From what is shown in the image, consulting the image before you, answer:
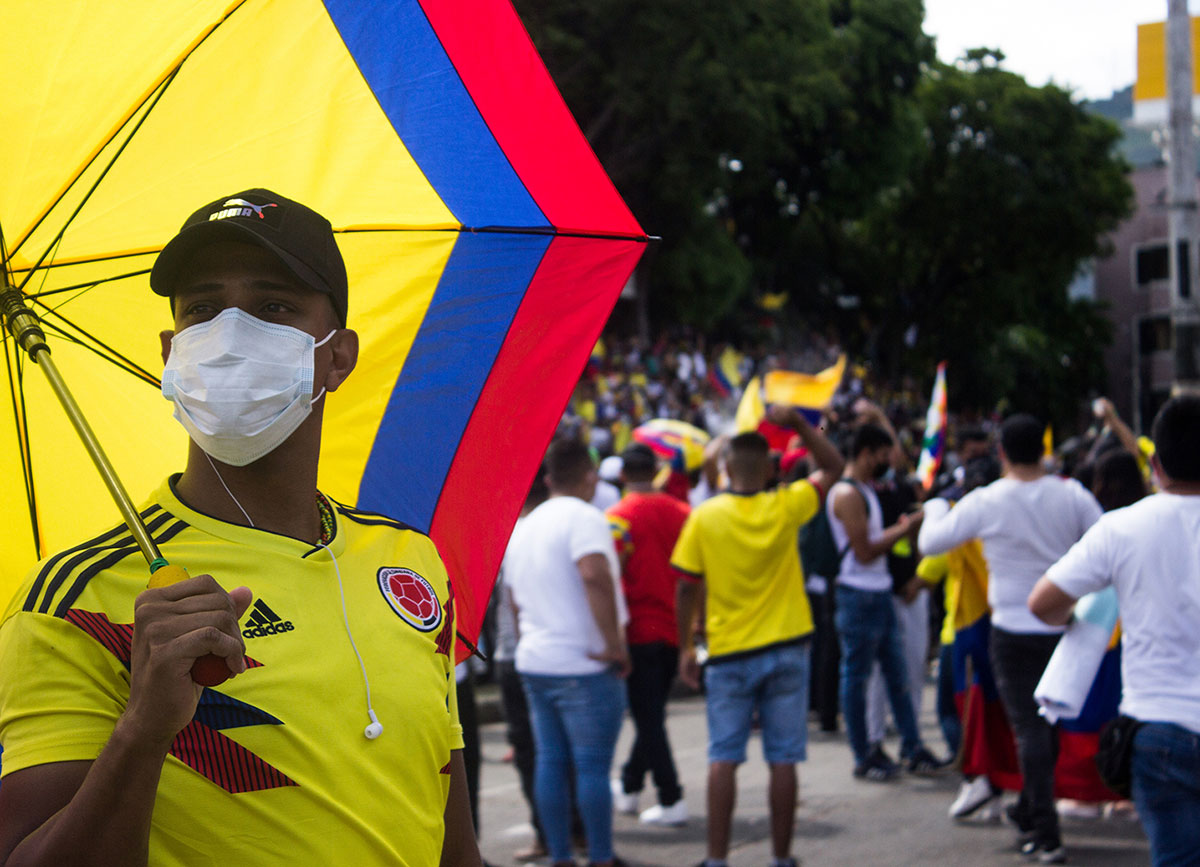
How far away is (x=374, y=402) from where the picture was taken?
2721 mm

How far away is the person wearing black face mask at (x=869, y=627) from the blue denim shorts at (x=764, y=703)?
2.00 meters

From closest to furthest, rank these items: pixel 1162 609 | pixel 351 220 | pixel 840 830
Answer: pixel 351 220
pixel 1162 609
pixel 840 830

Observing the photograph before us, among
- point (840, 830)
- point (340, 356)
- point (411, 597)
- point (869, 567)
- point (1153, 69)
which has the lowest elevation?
point (840, 830)

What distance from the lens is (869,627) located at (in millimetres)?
9016

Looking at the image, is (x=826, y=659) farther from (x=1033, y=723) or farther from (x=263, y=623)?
(x=263, y=623)

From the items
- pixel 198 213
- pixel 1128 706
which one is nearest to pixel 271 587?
pixel 198 213

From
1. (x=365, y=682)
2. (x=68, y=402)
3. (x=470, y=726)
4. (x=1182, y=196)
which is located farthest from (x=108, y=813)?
(x=1182, y=196)

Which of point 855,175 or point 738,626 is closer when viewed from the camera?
point 738,626

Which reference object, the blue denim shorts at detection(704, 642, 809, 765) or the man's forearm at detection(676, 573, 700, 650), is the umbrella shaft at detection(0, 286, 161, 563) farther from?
the man's forearm at detection(676, 573, 700, 650)

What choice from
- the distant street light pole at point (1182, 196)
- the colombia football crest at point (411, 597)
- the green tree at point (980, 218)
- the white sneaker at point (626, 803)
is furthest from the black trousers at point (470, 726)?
the green tree at point (980, 218)

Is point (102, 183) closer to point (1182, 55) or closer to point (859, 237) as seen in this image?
point (1182, 55)

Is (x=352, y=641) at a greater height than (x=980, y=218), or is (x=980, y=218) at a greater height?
(x=980, y=218)

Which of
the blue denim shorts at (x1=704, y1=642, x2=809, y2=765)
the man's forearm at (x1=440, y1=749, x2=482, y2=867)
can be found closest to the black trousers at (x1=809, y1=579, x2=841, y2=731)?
the blue denim shorts at (x1=704, y1=642, x2=809, y2=765)

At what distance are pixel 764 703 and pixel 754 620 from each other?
0.40m
